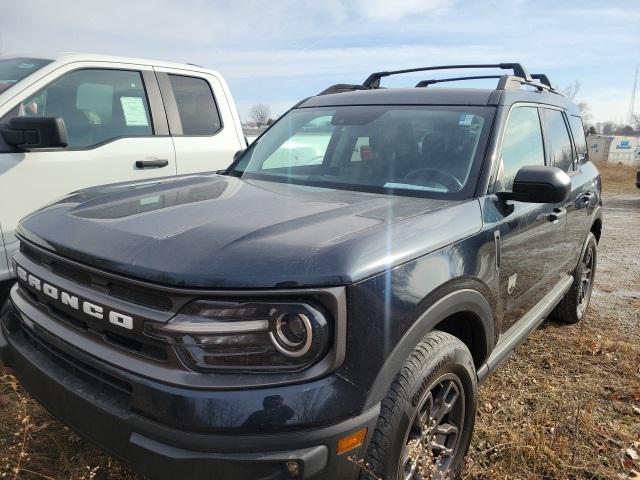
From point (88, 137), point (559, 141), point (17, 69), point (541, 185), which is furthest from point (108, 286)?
point (559, 141)

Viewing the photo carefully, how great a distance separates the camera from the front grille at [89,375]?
5.75 feet

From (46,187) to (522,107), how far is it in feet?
10.3

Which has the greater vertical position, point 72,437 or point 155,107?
point 155,107

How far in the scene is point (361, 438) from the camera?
1.70m

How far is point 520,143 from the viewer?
3076mm

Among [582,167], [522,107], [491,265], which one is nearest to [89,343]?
[491,265]

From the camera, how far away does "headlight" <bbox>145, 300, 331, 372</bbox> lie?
160cm

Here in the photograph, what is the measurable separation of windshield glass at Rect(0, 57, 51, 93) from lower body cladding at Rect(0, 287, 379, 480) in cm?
276

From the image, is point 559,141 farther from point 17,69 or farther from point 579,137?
point 17,69

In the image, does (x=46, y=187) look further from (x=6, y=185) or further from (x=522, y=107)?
(x=522, y=107)

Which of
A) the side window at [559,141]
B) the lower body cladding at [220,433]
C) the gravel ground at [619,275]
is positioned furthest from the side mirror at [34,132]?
the gravel ground at [619,275]

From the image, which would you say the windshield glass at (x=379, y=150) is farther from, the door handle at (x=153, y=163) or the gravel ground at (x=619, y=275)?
the gravel ground at (x=619, y=275)

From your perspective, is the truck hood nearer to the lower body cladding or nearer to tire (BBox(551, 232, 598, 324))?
the lower body cladding

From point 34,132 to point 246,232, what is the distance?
2.24 metres
